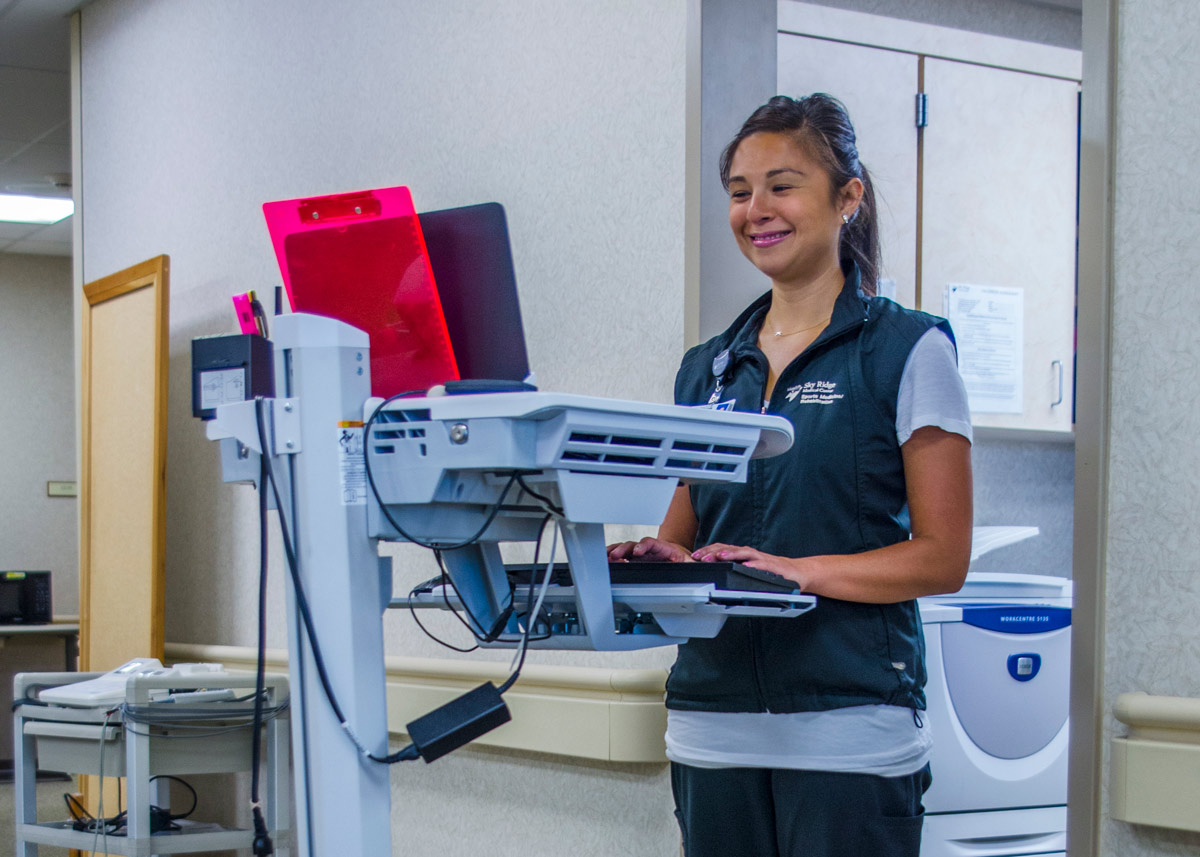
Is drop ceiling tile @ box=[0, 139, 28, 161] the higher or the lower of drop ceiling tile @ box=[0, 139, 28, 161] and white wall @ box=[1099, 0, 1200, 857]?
the higher

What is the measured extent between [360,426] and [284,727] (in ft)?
5.88

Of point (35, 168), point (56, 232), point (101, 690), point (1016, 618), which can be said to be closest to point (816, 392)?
point (1016, 618)

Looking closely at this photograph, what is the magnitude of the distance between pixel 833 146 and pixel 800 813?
2.57 ft

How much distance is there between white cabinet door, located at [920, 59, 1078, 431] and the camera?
280cm

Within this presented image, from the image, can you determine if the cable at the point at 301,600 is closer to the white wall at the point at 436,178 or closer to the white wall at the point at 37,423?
the white wall at the point at 436,178

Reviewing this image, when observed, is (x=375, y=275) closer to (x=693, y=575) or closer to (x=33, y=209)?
(x=693, y=575)

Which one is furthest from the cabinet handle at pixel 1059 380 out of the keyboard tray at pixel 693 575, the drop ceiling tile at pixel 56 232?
the drop ceiling tile at pixel 56 232

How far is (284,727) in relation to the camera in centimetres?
262

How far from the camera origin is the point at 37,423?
6.87m

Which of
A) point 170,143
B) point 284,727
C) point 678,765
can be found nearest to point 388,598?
point 678,765

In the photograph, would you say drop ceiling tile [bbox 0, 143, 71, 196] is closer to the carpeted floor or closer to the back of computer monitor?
the carpeted floor

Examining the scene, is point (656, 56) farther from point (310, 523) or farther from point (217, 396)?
point (217, 396)

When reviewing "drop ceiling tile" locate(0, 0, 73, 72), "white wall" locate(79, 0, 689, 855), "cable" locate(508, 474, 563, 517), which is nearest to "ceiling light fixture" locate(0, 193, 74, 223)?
"drop ceiling tile" locate(0, 0, 73, 72)

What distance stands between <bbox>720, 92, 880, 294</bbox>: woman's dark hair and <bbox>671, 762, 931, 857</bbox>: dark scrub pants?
60 centimetres
